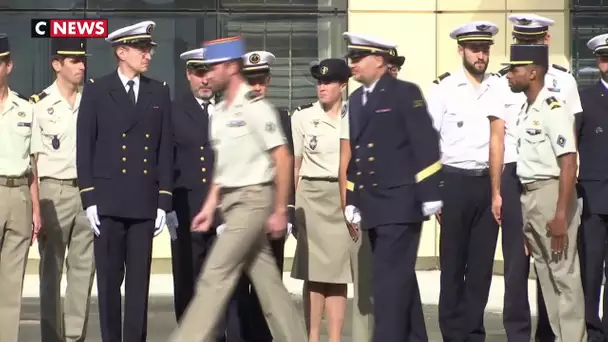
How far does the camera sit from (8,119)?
9.45 meters

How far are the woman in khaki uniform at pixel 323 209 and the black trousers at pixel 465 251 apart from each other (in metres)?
0.76

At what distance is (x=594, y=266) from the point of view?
9.95 meters

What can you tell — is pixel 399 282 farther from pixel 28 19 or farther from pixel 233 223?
pixel 28 19

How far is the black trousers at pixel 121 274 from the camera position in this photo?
365 inches

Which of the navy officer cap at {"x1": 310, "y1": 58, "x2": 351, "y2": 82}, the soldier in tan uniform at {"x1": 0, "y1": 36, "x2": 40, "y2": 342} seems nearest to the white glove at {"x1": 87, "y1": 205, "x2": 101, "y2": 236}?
the soldier in tan uniform at {"x1": 0, "y1": 36, "x2": 40, "y2": 342}

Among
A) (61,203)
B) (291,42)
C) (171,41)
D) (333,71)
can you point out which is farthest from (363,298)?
(171,41)

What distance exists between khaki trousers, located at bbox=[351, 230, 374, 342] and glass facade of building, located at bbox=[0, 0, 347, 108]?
529cm

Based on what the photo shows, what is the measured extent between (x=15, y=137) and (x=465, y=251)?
11.1 ft

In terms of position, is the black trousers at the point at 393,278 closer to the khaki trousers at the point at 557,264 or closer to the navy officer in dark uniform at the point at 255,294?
the khaki trousers at the point at 557,264

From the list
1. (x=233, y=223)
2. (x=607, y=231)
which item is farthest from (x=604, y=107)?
(x=233, y=223)

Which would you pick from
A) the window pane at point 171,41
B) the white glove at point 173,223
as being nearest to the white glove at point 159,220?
the white glove at point 173,223

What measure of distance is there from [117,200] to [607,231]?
12.1 feet

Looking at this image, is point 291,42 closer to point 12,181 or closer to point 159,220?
point 159,220

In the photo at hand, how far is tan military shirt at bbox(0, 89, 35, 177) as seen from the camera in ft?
30.9
